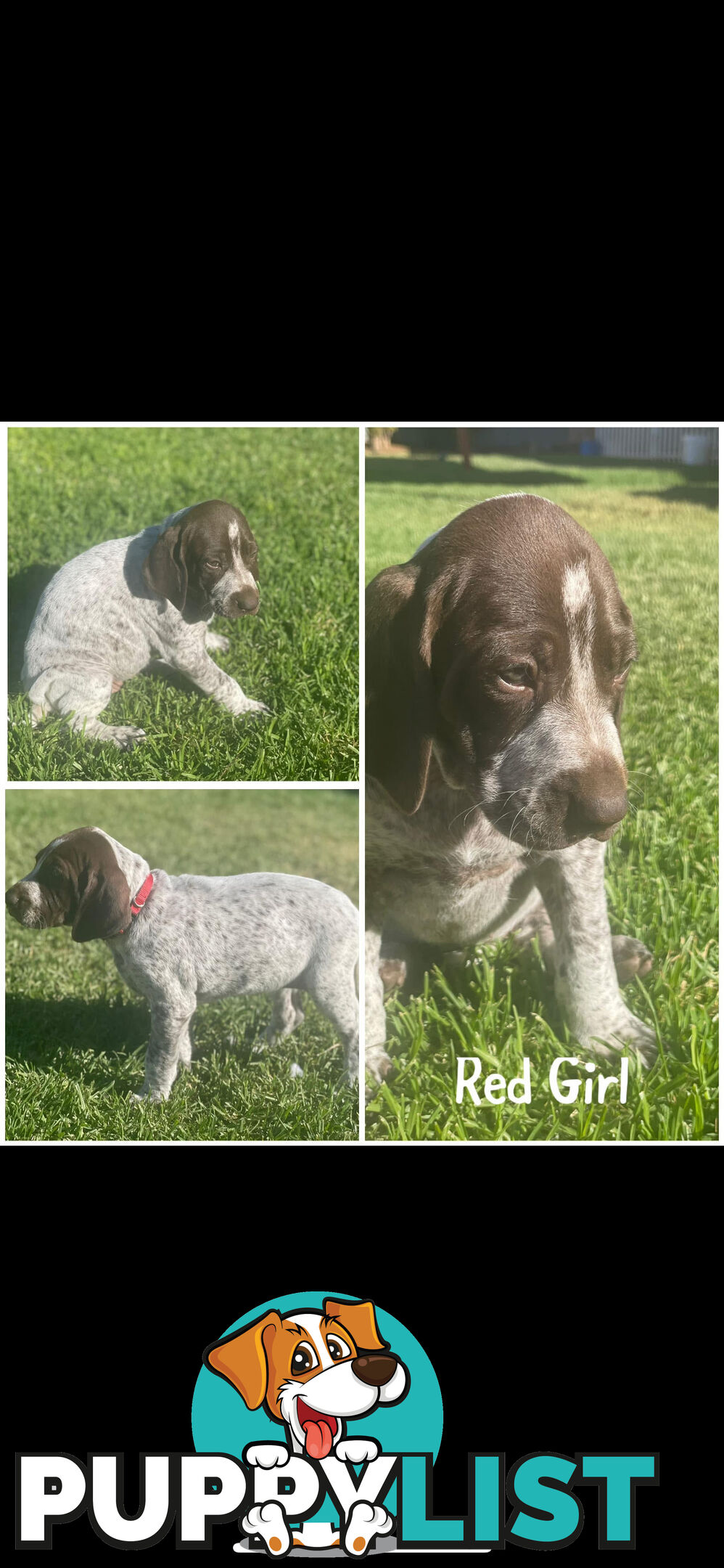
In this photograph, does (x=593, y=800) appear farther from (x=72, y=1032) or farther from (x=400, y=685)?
(x=72, y=1032)

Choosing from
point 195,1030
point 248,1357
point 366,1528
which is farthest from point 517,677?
point 366,1528

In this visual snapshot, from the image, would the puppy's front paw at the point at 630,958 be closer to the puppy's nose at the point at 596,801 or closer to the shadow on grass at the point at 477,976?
the shadow on grass at the point at 477,976

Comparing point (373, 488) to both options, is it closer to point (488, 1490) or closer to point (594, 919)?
point (594, 919)

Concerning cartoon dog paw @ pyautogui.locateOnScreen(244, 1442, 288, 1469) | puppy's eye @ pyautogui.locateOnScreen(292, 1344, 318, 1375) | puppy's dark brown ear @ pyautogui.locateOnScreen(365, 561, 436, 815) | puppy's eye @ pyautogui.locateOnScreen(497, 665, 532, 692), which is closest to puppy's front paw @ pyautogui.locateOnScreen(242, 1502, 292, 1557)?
cartoon dog paw @ pyautogui.locateOnScreen(244, 1442, 288, 1469)

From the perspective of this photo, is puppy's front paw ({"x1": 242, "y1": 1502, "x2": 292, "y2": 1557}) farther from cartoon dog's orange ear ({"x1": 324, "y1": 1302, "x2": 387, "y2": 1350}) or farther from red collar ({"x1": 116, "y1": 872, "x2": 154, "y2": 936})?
red collar ({"x1": 116, "y1": 872, "x2": 154, "y2": 936})

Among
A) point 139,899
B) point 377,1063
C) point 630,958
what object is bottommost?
point 377,1063

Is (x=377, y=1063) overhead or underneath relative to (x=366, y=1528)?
overhead
